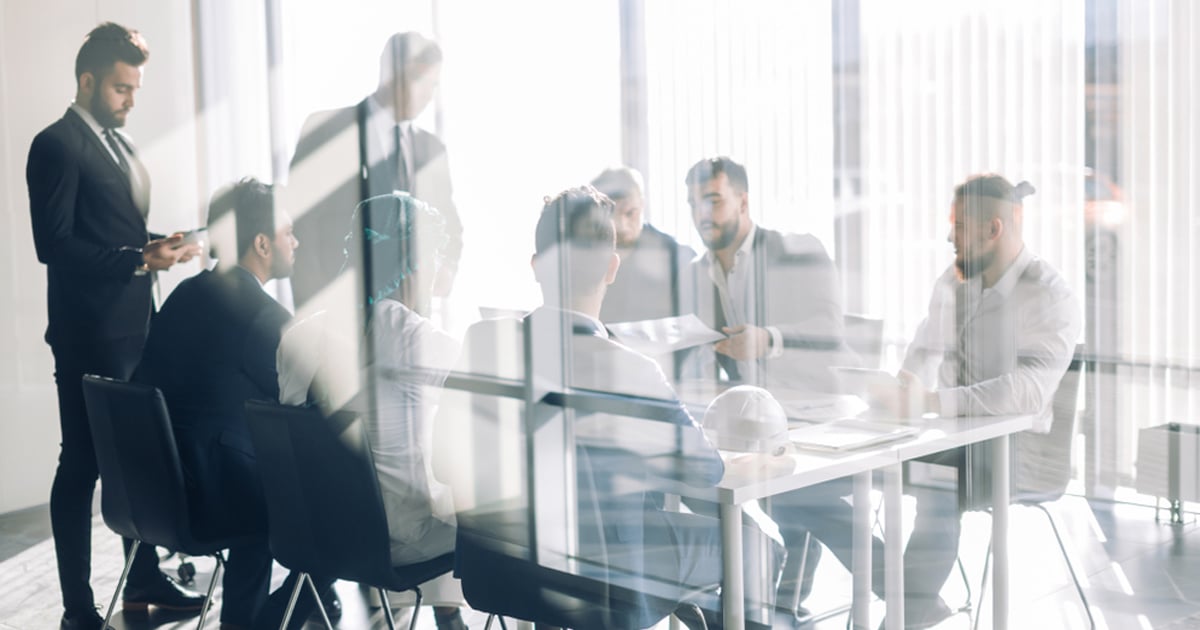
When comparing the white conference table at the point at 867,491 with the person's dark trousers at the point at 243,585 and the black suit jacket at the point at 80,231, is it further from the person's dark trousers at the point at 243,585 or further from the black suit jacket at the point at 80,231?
the black suit jacket at the point at 80,231

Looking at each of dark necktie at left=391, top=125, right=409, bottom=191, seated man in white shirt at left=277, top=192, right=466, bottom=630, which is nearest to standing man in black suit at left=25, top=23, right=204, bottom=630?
dark necktie at left=391, top=125, right=409, bottom=191

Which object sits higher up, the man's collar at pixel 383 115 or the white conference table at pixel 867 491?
the man's collar at pixel 383 115

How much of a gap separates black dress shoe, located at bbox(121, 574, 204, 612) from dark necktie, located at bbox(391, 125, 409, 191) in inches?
56.6

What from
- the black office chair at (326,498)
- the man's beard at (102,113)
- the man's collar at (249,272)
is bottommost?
the black office chair at (326,498)

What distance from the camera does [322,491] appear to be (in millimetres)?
2350

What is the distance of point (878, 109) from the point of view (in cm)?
258

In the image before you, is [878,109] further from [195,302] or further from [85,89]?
[85,89]

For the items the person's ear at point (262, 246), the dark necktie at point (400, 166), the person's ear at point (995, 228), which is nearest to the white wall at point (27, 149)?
the dark necktie at point (400, 166)

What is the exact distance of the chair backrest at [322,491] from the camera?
2285 millimetres

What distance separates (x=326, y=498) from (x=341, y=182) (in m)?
1.86

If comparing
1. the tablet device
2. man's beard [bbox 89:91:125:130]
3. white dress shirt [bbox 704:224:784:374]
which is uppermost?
man's beard [bbox 89:91:125:130]

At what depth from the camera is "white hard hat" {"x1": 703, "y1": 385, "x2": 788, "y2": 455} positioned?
2152 millimetres

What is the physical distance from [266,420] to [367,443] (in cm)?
27

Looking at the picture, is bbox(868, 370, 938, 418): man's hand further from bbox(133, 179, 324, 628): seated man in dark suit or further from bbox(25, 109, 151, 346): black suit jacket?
bbox(25, 109, 151, 346): black suit jacket
